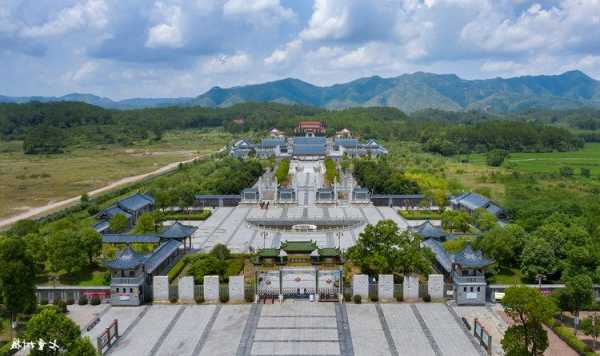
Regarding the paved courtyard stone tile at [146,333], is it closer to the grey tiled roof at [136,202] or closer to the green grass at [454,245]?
the green grass at [454,245]

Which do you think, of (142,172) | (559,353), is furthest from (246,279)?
(142,172)

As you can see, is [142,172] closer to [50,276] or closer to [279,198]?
[279,198]

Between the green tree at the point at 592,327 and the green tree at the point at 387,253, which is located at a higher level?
the green tree at the point at 387,253

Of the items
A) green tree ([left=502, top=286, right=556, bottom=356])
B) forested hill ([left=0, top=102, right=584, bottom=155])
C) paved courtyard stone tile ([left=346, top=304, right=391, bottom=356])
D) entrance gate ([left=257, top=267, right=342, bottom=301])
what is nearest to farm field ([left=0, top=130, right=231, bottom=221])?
forested hill ([left=0, top=102, right=584, bottom=155])

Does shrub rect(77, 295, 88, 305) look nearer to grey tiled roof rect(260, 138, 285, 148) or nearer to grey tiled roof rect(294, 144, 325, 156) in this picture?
grey tiled roof rect(294, 144, 325, 156)

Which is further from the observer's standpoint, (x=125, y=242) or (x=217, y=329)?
(x=125, y=242)

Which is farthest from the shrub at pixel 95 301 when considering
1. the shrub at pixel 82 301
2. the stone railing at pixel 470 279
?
the stone railing at pixel 470 279
